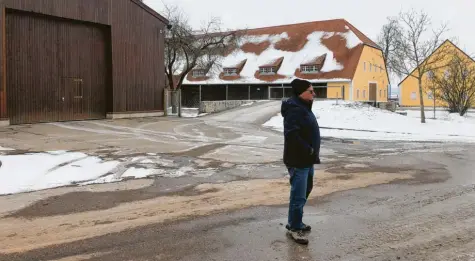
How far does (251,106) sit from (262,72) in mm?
15885

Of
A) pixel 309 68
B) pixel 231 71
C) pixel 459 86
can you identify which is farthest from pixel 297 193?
pixel 231 71

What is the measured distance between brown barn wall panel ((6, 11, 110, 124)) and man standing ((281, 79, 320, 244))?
1728cm

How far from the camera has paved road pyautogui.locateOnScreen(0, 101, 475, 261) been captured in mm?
4980

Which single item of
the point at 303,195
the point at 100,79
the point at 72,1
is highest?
the point at 72,1

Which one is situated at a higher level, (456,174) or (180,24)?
(180,24)

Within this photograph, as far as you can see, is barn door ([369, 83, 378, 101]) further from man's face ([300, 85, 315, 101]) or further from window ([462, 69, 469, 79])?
man's face ([300, 85, 315, 101])

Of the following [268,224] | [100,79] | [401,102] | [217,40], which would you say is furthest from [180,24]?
[401,102]

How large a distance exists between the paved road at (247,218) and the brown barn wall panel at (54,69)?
12981mm

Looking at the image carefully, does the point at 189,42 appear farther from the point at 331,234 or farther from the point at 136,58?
the point at 331,234

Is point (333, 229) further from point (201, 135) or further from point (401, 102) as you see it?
point (401, 102)

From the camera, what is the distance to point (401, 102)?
60062 millimetres

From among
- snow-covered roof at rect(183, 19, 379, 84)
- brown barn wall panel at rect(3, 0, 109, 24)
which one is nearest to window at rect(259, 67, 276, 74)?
snow-covered roof at rect(183, 19, 379, 84)

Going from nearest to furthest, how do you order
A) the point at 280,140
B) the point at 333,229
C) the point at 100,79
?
1. the point at 333,229
2. the point at 280,140
3. the point at 100,79

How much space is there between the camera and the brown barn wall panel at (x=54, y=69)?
1953 centimetres
